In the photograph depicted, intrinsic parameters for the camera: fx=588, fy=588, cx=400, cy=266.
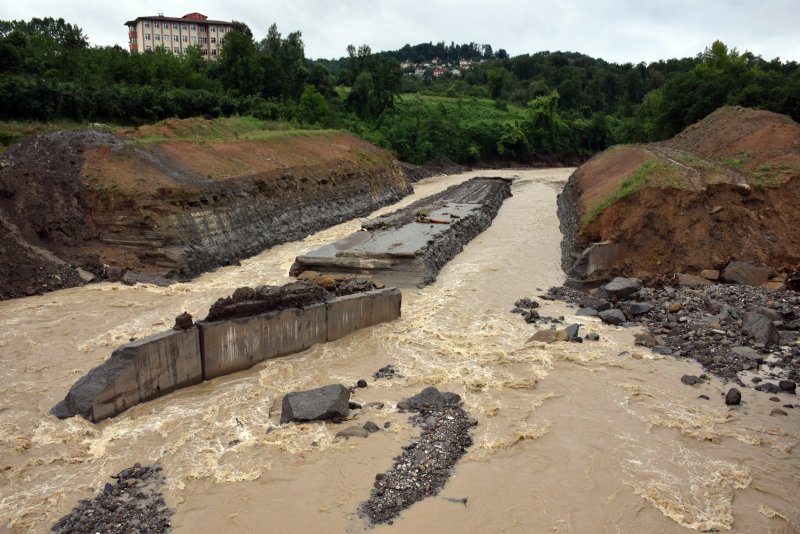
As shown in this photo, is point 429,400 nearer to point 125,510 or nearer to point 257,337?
point 257,337

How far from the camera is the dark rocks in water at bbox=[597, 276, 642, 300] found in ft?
49.6

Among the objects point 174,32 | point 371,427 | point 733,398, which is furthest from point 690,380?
point 174,32

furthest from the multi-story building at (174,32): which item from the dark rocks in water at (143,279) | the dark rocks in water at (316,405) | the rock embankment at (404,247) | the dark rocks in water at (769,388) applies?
the dark rocks in water at (769,388)

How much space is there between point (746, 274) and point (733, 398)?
275 inches

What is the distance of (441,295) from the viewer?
52.4 feet

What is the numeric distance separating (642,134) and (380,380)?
4226 centimetres

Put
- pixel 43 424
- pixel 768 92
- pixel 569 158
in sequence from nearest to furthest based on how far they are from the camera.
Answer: pixel 43 424 < pixel 768 92 < pixel 569 158

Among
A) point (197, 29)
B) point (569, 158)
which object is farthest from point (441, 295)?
point (197, 29)

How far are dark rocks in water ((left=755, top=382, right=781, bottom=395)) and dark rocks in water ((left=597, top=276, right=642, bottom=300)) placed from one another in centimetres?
490

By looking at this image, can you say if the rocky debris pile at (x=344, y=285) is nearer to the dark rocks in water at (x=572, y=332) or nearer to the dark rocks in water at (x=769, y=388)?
the dark rocks in water at (x=572, y=332)

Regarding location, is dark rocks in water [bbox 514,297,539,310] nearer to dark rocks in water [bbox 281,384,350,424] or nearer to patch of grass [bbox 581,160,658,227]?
patch of grass [bbox 581,160,658,227]

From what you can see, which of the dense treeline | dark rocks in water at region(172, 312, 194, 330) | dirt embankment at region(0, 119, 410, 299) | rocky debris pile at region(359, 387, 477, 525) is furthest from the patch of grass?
the dense treeline

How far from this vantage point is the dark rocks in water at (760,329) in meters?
11.8

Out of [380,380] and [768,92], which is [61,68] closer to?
[380,380]
